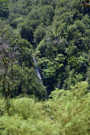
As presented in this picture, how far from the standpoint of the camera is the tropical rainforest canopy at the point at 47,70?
6.42ft

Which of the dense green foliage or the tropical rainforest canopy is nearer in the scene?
the tropical rainforest canopy

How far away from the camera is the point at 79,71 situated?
7.09 meters

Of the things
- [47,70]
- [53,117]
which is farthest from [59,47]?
[53,117]

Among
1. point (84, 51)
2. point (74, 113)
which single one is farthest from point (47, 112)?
point (84, 51)

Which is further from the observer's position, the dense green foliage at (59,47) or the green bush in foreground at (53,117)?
the dense green foliage at (59,47)

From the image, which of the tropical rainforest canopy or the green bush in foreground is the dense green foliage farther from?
the green bush in foreground

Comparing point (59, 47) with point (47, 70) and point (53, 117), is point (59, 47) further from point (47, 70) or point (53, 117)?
point (53, 117)

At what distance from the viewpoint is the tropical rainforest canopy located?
1.96m

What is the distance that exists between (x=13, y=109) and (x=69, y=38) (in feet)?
19.6

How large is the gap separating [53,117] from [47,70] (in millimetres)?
5207

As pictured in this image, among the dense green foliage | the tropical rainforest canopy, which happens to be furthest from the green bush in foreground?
the dense green foliage

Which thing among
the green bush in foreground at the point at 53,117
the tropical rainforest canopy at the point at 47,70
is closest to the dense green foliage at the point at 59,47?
the tropical rainforest canopy at the point at 47,70

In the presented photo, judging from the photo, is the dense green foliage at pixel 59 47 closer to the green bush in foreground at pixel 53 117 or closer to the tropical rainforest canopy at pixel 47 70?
the tropical rainforest canopy at pixel 47 70

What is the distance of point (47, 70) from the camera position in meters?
7.40
